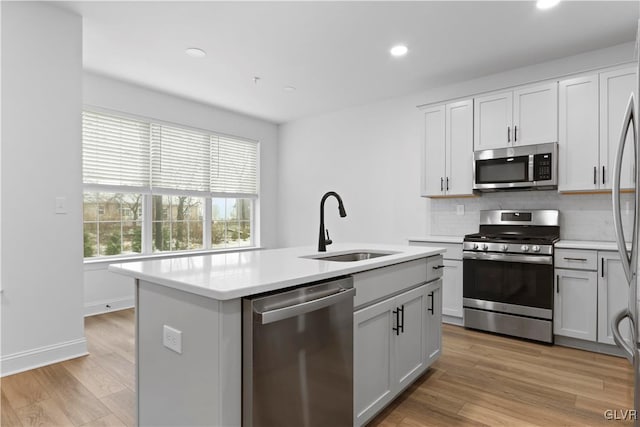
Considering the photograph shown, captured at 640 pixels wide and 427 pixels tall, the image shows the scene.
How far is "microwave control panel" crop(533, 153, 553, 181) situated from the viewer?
3.36m

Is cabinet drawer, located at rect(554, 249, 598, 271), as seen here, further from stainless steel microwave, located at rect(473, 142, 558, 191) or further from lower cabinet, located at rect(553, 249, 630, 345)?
stainless steel microwave, located at rect(473, 142, 558, 191)

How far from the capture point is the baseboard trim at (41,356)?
100 inches

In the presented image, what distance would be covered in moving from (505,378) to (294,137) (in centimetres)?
464

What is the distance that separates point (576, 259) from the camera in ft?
10.2

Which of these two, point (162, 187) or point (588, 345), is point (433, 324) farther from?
point (162, 187)

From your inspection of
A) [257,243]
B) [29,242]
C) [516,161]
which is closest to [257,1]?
[29,242]

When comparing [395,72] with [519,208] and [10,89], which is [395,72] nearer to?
[519,208]

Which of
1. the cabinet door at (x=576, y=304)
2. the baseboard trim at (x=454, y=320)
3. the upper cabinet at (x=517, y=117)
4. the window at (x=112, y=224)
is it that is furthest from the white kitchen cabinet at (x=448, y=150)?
the window at (x=112, y=224)

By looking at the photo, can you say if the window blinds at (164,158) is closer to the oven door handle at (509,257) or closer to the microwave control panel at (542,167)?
the oven door handle at (509,257)

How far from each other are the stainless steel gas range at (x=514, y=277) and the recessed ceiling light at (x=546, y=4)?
1.87m

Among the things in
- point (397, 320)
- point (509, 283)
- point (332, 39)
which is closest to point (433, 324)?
point (397, 320)

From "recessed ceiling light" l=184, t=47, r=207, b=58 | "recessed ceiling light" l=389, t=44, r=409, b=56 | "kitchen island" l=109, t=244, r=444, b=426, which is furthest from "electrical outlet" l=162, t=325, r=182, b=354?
"recessed ceiling light" l=389, t=44, r=409, b=56

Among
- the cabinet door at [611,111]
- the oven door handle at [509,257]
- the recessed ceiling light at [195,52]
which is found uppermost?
the recessed ceiling light at [195,52]

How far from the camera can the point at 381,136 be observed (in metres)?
5.00
